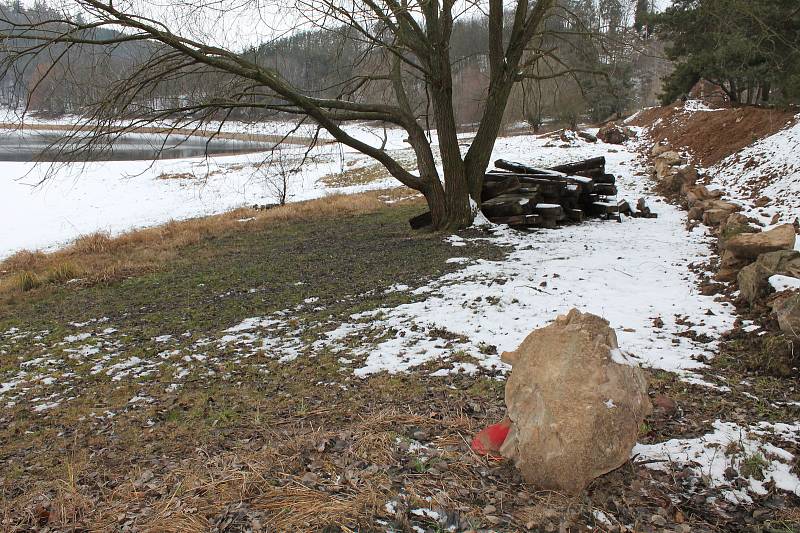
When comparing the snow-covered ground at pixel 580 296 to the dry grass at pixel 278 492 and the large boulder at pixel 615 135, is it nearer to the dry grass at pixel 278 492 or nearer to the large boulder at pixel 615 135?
the dry grass at pixel 278 492

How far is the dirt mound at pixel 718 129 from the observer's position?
42.3 ft

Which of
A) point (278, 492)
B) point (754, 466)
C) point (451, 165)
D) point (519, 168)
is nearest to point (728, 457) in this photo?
point (754, 466)

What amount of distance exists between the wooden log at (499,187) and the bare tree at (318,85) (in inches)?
18.2

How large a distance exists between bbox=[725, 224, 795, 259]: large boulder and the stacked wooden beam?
395 cm

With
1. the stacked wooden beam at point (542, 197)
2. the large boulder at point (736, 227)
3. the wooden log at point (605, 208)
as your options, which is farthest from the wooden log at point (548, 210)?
the large boulder at point (736, 227)

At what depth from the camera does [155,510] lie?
9.12ft

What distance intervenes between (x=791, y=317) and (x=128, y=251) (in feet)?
37.6

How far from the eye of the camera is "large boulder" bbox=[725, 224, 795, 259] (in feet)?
18.2

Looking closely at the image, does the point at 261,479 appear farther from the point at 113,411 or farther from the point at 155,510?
the point at 113,411

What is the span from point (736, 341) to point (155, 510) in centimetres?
467

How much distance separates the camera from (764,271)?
204 inches

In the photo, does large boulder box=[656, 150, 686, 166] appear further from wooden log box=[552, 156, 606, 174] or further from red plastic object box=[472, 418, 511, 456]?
red plastic object box=[472, 418, 511, 456]

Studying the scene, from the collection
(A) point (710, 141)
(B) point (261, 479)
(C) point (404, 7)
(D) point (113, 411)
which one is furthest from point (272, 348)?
(A) point (710, 141)

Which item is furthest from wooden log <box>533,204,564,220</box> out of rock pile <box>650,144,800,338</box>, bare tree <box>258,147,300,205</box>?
bare tree <box>258,147,300,205</box>
